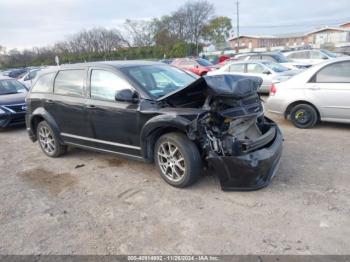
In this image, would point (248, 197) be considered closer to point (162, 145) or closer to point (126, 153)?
point (162, 145)

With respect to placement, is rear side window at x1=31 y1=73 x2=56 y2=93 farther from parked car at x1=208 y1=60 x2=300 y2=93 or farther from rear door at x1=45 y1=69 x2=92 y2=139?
parked car at x1=208 y1=60 x2=300 y2=93

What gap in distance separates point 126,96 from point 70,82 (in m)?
1.59

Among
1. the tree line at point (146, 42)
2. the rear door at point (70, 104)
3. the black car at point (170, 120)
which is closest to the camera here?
the black car at point (170, 120)

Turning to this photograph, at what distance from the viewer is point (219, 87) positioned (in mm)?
3703

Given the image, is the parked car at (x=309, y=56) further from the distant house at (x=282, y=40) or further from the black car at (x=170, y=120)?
the distant house at (x=282, y=40)

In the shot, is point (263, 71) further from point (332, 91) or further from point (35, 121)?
point (35, 121)

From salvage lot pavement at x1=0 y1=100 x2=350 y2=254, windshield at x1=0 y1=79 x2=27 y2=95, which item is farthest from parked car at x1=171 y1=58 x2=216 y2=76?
salvage lot pavement at x1=0 y1=100 x2=350 y2=254

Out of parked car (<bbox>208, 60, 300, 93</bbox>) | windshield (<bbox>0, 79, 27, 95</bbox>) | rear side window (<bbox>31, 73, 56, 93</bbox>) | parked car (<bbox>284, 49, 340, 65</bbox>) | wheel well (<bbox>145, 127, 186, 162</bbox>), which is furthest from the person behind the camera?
parked car (<bbox>284, 49, 340, 65</bbox>)

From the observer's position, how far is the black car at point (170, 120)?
369 cm

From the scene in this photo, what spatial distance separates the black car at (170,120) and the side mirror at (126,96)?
0.5 inches

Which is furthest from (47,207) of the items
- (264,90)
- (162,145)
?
(264,90)

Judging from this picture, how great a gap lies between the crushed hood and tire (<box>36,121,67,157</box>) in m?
2.55

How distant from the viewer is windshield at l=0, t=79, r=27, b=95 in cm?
936

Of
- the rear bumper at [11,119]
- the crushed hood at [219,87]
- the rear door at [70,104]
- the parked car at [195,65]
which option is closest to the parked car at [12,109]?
the rear bumper at [11,119]
